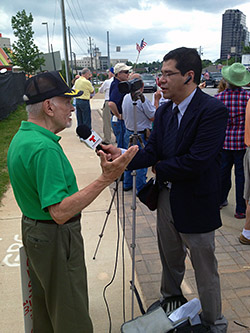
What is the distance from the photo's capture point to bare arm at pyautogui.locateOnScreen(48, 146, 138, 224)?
1.50 m

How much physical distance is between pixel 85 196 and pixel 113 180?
0.56 ft

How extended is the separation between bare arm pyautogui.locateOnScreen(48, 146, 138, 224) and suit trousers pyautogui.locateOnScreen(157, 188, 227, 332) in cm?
83

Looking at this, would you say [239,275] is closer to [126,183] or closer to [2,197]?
[126,183]

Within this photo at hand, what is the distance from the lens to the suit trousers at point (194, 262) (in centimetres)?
214

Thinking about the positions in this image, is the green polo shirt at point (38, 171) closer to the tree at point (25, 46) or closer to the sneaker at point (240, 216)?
the sneaker at point (240, 216)

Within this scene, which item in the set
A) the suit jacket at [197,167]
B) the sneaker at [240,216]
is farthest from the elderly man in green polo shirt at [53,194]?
the sneaker at [240,216]

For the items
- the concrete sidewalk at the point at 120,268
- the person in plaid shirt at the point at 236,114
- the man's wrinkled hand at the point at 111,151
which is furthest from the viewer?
the person in plaid shirt at the point at 236,114

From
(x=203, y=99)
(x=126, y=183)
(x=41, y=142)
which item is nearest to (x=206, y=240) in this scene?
(x=203, y=99)

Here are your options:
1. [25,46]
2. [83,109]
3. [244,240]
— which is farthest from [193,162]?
[25,46]

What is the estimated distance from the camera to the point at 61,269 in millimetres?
1697

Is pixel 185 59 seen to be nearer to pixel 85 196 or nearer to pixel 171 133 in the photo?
pixel 171 133

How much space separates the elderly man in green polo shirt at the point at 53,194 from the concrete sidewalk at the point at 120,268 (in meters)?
0.94

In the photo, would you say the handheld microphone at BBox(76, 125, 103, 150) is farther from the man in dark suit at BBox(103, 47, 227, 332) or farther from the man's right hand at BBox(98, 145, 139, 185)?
the man's right hand at BBox(98, 145, 139, 185)

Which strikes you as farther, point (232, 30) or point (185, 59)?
point (232, 30)
